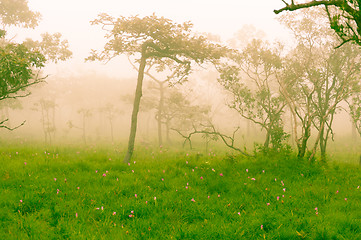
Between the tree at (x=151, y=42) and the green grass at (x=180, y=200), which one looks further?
the tree at (x=151, y=42)

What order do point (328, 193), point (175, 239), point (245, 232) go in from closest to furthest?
point (175, 239), point (245, 232), point (328, 193)

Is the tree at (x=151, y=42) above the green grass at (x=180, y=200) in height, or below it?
above

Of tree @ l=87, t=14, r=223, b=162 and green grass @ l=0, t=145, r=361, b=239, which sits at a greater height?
tree @ l=87, t=14, r=223, b=162

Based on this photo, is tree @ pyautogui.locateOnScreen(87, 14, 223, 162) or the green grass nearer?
the green grass

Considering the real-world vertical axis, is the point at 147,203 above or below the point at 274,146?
below

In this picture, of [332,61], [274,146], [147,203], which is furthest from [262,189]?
[332,61]

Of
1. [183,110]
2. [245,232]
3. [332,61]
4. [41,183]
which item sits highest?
[332,61]

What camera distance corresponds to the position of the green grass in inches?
199

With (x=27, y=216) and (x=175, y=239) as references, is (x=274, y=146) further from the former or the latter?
(x=27, y=216)

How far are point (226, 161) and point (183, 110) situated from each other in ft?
57.9

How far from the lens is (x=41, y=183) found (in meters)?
7.05

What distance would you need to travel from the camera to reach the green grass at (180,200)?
505 centimetres

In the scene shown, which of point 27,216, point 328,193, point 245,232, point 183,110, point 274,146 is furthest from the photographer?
point 183,110

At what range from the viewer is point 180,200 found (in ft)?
20.8
